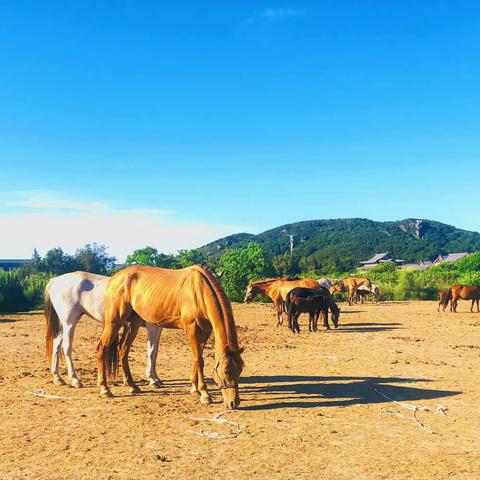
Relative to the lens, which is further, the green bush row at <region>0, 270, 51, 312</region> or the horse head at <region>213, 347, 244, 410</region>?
the green bush row at <region>0, 270, 51, 312</region>

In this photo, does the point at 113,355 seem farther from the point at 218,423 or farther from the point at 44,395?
the point at 218,423

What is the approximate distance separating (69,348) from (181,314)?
260 centimetres

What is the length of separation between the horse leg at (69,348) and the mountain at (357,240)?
81697 millimetres

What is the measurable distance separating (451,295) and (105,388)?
77.5 ft

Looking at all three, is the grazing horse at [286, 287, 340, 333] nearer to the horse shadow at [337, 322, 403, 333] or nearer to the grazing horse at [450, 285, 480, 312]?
the horse shadow at [337, 322, 403, 333]

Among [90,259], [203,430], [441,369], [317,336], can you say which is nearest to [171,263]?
[90,259]

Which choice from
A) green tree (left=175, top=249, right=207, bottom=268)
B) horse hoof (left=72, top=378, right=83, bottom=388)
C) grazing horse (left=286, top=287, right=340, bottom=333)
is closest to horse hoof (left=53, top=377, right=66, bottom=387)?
horse hoof (left=72, top=378, right=83, bottom=388)

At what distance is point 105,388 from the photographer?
796 centimetres

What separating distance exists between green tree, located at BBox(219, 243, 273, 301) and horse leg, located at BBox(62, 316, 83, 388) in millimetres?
28381

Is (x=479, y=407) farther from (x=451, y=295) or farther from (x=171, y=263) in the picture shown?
(x=171, y=263)

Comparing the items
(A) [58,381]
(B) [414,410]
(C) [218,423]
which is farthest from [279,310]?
(C) [218,423]

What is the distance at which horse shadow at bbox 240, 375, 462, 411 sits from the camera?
25.2 feet

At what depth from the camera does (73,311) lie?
29.2 feet

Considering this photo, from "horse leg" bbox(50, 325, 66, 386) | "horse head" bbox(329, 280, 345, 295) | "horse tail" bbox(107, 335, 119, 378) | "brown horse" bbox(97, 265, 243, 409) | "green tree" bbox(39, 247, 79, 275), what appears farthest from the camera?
"green tree" bbox(39, 247, 79, 275)
